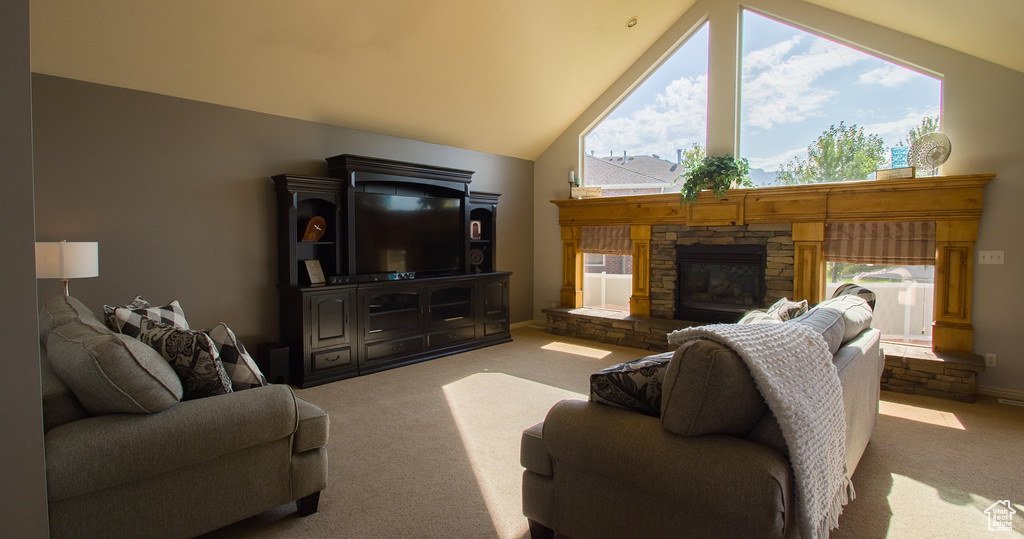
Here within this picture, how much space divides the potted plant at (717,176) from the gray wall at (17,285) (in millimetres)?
4995

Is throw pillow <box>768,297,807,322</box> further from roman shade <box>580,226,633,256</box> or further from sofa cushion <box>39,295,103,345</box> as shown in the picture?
sofa cushion <box>39,295,103,345</box>

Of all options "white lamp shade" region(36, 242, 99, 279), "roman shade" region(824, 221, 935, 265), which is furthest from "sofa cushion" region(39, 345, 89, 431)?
"roman shade" region(824, 221, 935, 265)

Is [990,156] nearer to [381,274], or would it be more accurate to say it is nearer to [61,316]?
[381,274]

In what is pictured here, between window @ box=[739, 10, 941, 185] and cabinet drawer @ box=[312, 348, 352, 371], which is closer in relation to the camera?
cabinet drawer @ box=[312, 348, 352, 371]

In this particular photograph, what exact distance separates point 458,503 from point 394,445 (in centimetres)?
79

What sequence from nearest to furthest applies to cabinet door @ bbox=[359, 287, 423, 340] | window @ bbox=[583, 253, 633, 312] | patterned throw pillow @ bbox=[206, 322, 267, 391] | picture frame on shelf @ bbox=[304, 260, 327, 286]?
patterned throw pillow @ bbox=[206, 322, 267, 391] < picture frame on shelf @ bbox=[304, 260, 327, 286] < cabinet door @ bbox=[359, 287, 423, 340] < window @ bbox=[583, 253, 633, 312]

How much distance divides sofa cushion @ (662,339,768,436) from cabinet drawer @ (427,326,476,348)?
3.82 metres

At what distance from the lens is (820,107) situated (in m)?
4.89

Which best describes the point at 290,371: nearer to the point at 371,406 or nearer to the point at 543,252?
the point at 371,406

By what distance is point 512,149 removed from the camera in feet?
21.5

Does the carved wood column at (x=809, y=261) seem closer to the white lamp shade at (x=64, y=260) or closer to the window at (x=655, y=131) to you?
the window at (x=655, y=131)

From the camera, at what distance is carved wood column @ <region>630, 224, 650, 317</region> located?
587 centimetres

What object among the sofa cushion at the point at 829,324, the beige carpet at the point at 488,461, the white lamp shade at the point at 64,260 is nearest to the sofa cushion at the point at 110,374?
the beige carpet at the point at 488,461

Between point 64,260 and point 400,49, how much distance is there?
287 centimetres
